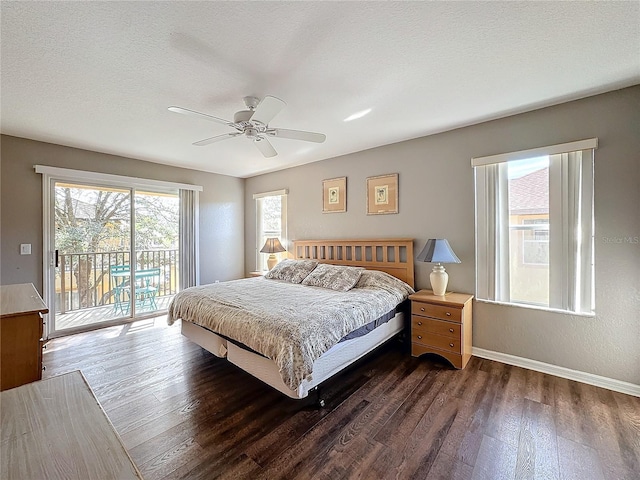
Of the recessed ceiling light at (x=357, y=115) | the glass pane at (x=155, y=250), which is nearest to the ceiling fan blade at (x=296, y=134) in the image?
the recessed ceiling light at (x=357, y=115)

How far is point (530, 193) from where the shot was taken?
2764 millimetres

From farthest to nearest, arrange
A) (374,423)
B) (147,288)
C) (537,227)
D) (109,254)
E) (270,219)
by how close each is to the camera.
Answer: (270,219) < (147,288) < (109,254) < (537,227) < (374,423)

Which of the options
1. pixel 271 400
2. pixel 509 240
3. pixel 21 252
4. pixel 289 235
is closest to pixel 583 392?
pixel 509 240

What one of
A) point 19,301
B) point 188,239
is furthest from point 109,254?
point 19,301

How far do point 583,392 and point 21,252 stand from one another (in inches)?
243

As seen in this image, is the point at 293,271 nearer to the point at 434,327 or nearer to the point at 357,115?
the point at 434,327

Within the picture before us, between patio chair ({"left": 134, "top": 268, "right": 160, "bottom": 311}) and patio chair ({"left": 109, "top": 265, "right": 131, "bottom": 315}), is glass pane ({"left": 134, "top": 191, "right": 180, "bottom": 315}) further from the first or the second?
patio chair ({"left": 109, "top": 265, "right": 131, "bottom": 315})

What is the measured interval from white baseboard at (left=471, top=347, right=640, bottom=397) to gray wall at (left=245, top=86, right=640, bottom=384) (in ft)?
0.14

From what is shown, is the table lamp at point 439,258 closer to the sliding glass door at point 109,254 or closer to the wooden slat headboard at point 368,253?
the wooden slat headboard at point 368,253

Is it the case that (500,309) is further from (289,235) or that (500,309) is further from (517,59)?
(289,235)

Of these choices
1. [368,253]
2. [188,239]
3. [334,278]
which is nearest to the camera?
[334,278]

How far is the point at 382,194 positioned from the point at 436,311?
1698mm

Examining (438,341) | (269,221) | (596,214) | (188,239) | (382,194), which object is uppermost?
(382,194)

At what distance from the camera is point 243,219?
19.3 ft
